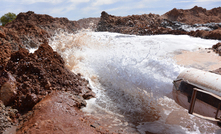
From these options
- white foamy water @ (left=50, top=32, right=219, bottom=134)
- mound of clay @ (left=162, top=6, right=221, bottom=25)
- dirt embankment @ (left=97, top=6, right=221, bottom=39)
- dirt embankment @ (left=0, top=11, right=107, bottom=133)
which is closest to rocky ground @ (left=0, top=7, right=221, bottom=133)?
dirt embankment @ (left=0, top=11, right=107, bottom=133)

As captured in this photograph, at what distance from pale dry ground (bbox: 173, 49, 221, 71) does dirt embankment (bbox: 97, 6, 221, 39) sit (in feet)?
15.6

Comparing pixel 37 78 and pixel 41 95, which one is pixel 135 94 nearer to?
pixel 41 95

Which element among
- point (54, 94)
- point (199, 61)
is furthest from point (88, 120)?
point (199, 61)

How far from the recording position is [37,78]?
13.5ft

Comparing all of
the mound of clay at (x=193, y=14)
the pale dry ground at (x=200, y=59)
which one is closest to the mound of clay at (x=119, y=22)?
the mound of clay at (x=193, y=14)

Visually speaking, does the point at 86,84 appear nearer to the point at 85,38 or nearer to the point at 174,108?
the point at 174,108

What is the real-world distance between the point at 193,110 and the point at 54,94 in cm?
289

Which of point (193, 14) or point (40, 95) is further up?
point (193, 14)

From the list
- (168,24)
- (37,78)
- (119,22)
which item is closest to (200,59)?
(37,78)

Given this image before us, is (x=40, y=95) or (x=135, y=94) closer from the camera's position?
(x=40, y=95)

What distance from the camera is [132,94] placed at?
4.96 m

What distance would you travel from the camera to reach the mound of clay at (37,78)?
12.0 ft

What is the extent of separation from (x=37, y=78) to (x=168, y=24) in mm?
19120

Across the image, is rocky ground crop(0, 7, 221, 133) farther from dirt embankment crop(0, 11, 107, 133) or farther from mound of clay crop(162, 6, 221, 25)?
mound of clay crop(162, 6, 221, 25)
